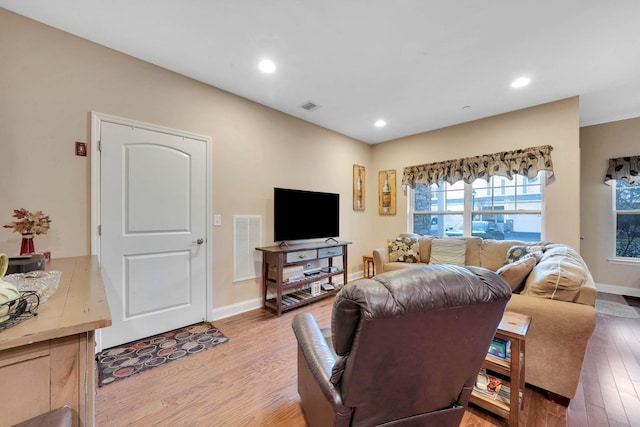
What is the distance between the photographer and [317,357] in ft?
3.99

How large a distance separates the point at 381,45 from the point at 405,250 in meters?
2.69

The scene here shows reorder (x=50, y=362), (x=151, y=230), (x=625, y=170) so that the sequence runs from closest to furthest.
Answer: (x=50, y=362) < (x=151, y=230) < (x=625, y=170)

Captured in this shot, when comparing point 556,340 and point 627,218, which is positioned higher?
point 627,218

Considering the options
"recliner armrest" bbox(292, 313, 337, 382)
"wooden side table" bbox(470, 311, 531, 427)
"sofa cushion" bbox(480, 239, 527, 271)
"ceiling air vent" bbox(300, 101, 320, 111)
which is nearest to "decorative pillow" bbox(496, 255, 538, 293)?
"wooden side table" bbox(470, 311, 531, 427)

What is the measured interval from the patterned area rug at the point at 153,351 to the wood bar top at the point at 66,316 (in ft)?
3.73

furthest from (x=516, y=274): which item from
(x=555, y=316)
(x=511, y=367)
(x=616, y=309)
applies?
(x=616, y=309)

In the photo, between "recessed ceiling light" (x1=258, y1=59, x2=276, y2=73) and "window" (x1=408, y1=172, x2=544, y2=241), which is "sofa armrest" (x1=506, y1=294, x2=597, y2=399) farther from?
"recessed ceiling light" (x1=258, y1=59, x2=276, y2=73)

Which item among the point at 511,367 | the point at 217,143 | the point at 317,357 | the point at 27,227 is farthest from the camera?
the point at 217,143

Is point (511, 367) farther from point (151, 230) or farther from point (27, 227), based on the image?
point (27, 227)

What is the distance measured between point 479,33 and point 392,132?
237cm

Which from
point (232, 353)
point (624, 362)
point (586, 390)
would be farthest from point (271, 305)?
point (624, 362)

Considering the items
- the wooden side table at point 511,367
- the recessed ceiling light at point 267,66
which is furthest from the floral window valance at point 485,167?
the recessed ceiling light at point 267,66

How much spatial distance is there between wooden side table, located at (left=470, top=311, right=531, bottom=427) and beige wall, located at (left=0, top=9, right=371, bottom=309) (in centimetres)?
248

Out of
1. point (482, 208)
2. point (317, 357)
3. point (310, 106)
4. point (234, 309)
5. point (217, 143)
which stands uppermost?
point (310, 106)
